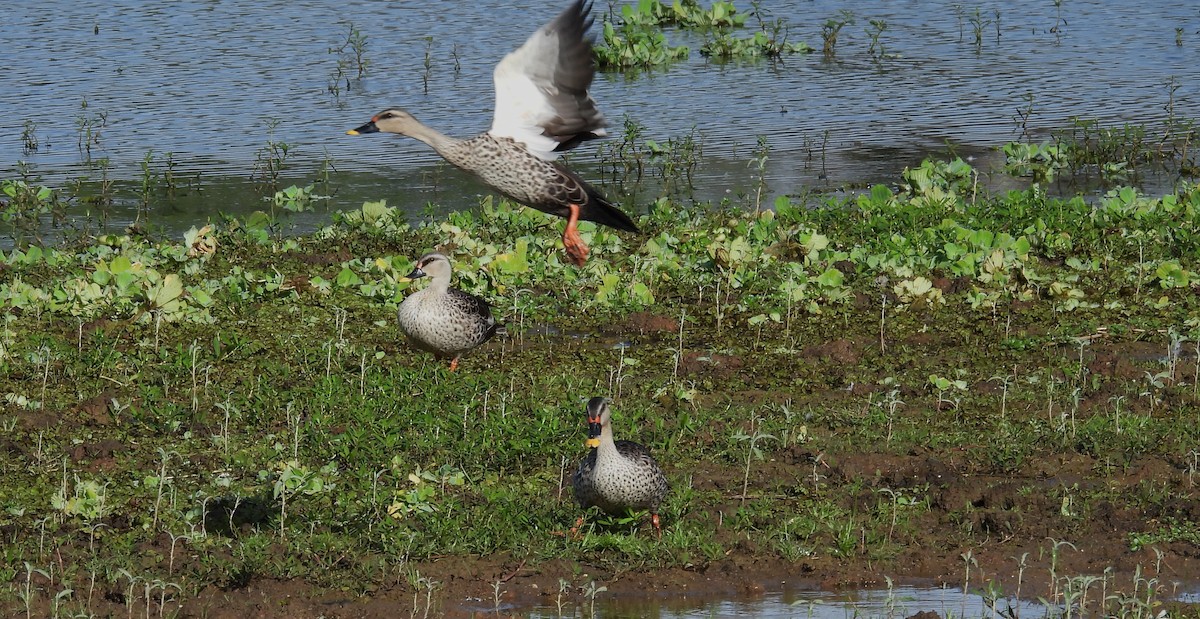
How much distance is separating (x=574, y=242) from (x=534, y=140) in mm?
602

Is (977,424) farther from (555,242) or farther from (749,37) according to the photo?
(749,37)

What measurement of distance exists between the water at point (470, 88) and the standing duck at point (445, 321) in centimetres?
399

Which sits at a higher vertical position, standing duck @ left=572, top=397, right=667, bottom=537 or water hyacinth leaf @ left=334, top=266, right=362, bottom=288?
standing duck @ left=572, top=397, right=667, bottom=537

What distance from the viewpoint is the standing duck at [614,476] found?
625 cm

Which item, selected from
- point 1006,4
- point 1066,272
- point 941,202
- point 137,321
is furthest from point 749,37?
point 137,321

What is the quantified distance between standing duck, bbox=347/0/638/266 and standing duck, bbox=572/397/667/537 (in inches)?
124

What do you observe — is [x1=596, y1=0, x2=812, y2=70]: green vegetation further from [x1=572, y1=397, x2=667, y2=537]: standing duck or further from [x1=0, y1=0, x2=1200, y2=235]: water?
[x1=572, y1=397, x2=667, y2=537]: standing duck

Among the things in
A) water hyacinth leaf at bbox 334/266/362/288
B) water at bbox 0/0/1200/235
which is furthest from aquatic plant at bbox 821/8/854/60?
water hyacinth leaf at bbox 334/266/362/288

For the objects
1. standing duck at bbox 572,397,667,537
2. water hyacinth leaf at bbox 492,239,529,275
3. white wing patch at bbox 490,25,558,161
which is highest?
white wing patch at bbox 490,25,558,161

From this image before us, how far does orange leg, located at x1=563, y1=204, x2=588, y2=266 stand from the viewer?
9.61 m

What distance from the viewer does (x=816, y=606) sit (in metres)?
5.97

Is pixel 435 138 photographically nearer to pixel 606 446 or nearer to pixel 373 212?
pixel 373 212

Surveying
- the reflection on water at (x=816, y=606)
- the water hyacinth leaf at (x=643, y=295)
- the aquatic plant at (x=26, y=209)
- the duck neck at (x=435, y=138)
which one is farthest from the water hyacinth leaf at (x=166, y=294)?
the reflection on water at (x=816, y=606)

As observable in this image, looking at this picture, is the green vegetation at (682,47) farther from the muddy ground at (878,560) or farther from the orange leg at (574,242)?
the muddy ground at (878,560)
